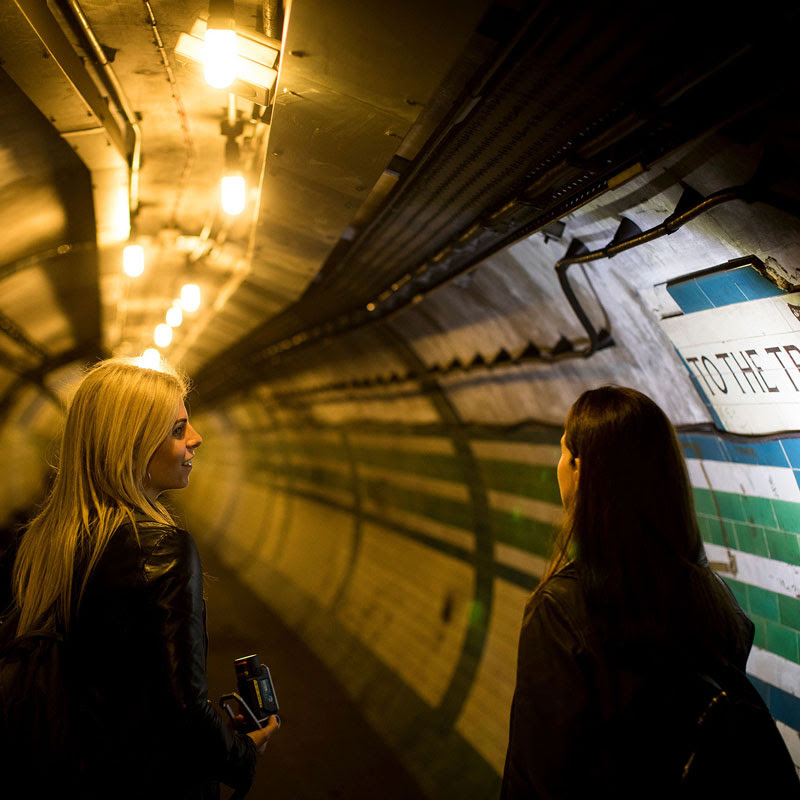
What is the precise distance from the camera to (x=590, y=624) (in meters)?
1.75

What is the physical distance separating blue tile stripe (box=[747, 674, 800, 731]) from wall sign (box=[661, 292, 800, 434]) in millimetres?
1458

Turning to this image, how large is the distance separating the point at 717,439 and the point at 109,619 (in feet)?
11.5

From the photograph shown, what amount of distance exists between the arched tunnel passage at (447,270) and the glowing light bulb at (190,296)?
0.16 m

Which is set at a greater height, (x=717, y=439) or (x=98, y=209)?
(x=98, y=209)

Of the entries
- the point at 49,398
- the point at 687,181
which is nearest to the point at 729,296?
the point at 687,181

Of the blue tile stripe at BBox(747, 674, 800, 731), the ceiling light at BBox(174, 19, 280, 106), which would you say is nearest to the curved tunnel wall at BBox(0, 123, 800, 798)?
the blue tile stripe at BBox(747, 674, 800, 731)

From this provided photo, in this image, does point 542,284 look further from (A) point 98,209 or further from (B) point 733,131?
(A) point 98,209

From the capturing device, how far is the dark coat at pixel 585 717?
1.65 metres

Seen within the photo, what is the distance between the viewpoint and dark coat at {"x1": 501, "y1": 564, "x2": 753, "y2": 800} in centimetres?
165

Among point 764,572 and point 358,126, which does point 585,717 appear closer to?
point 764,572

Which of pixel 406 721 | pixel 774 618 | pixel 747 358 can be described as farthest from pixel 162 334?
pixel 774 618

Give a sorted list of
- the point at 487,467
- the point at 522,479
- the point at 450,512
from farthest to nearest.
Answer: the point at 450,512 < the point at 487,467 < the point at 522,479

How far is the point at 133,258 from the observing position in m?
6.34

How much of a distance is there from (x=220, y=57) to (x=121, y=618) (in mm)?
2424
